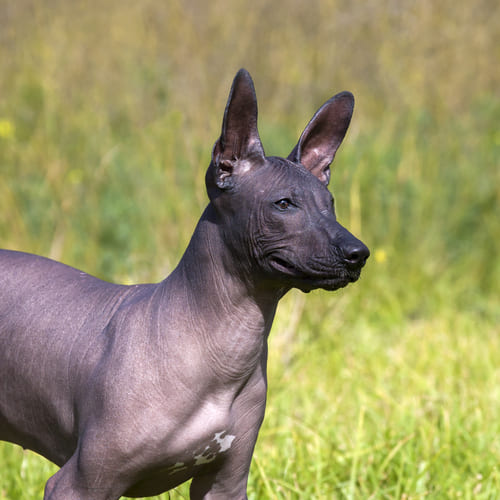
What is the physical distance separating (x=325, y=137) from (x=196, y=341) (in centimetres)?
72

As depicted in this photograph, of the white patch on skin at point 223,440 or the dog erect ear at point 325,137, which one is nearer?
the white patch on skin at point 223,440

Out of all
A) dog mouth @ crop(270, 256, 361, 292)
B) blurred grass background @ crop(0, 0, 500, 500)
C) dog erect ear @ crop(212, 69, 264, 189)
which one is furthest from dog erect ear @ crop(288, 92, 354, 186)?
blurred grass background @ crop(0, 0, 500, 500)

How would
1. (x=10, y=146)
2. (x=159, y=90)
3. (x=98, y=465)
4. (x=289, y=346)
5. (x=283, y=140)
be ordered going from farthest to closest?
(x=283, y=140) < (x=10, y=146) < (x=159, y=90) < (x=289, y=346) < (x=98, y=465)

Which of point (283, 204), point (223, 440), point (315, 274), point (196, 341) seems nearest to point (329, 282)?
point (315, 274)

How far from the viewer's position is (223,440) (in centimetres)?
206

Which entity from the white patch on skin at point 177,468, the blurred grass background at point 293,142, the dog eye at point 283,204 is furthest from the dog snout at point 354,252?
the blurred grass background at point 293,142

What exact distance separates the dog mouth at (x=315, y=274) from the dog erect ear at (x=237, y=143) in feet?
0.89

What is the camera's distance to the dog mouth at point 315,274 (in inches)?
73.3

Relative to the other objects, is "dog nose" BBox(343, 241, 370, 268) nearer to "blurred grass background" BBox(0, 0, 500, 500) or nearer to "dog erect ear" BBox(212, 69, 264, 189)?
"dog erect ear" BBox(212, 69, 264, 189)

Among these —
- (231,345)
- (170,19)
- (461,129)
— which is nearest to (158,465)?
(231,345)

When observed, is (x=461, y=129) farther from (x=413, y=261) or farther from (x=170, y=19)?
(x=170, y=19)

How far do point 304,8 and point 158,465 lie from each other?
17.0 ft

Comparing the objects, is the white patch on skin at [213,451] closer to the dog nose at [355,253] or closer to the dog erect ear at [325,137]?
the dog nose at [355,253]

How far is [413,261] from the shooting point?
5555 millimetres
